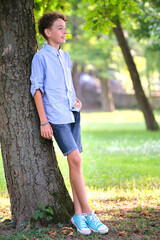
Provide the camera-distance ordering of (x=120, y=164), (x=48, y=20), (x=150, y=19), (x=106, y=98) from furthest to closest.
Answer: (x=106, y=98), (x=150, y=19), (x=120, y=164), (x=48, y=20)

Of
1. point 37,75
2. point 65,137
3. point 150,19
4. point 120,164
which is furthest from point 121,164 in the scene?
point 150,19

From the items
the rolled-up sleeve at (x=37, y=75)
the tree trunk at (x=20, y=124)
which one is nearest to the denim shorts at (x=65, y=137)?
the tree trunk at (x=20, y=124)

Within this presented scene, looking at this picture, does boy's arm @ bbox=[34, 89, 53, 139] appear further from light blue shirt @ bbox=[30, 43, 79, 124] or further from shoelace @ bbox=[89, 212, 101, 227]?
shoelace @ bbox=[89, 212, 101, 227]

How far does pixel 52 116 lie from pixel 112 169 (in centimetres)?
387

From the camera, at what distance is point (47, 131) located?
3.56 meters

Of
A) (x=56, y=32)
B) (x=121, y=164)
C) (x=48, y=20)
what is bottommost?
(x=121, y=164)

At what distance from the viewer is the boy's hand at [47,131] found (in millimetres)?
3561

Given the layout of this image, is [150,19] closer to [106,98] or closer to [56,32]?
[56,32]

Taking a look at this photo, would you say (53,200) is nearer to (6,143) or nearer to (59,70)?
(6,143)

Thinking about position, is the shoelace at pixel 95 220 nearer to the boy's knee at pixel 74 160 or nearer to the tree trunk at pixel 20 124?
the tree trunk at pixel 20 124

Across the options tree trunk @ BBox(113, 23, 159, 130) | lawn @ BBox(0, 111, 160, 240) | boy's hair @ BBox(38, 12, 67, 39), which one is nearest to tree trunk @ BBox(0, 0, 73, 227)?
boy's hair @ BBox(38, 12, 67, 39)

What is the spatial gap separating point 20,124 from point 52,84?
1.71ft

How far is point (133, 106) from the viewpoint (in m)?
35.3

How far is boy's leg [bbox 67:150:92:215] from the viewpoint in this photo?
144 inches
